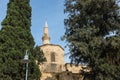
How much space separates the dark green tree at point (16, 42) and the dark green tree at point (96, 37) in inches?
138

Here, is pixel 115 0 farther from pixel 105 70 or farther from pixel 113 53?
pixel 105 70

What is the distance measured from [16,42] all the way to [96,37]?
5783mm

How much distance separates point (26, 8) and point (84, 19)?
172 inches

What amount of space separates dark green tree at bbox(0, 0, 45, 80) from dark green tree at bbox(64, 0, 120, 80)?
3516 mm

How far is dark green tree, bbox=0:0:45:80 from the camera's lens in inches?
792

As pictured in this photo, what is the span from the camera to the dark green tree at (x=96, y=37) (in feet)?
74.1

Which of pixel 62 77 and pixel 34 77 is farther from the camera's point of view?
pixel 62 77

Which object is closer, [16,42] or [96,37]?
[16,42]

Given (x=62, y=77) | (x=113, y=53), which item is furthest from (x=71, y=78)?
(x=113, y=53)

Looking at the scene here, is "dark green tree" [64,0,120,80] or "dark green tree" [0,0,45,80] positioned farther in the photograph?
"dark green tree" [64,0,120,80]

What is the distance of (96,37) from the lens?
76.2ft

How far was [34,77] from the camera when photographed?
2066cm

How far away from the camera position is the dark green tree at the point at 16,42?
20125 mm

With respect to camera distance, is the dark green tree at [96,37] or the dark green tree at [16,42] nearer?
the dark green tree at [16,42]
